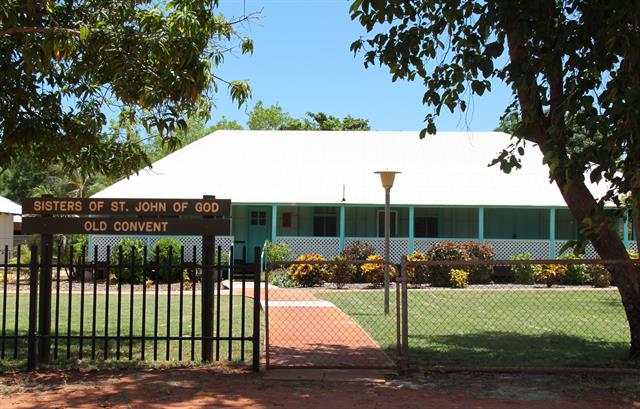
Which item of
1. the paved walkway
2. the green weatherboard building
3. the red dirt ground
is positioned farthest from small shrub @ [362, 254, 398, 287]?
the red dirt ground

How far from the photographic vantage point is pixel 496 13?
7961 millimetres

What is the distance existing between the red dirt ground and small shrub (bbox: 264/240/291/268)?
45.2 feet

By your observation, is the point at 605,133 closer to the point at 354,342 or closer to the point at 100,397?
the point at 354,342

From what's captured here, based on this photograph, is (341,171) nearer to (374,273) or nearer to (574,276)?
(374,273)

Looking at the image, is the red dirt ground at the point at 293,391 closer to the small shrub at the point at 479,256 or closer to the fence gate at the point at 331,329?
the fence gate at the point at 331,329

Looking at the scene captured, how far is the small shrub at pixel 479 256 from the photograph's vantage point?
Answer: 21828 millimetres

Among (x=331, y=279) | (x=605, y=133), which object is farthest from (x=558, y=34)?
(x=331, y=279)

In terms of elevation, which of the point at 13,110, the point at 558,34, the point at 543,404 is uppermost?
the point at 558,34

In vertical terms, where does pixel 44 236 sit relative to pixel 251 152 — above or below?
below

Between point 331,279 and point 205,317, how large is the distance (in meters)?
13.1

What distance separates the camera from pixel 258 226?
86.2 feet

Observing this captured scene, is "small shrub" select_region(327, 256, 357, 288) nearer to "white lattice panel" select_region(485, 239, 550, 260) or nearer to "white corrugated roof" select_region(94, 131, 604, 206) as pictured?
"white corrugated roof" select_region(94, 131, 604, 206)

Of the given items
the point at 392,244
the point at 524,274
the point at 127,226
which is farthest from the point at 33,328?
the point at 524,274

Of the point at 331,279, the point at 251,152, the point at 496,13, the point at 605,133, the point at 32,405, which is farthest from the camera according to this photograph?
the point at 251,152
